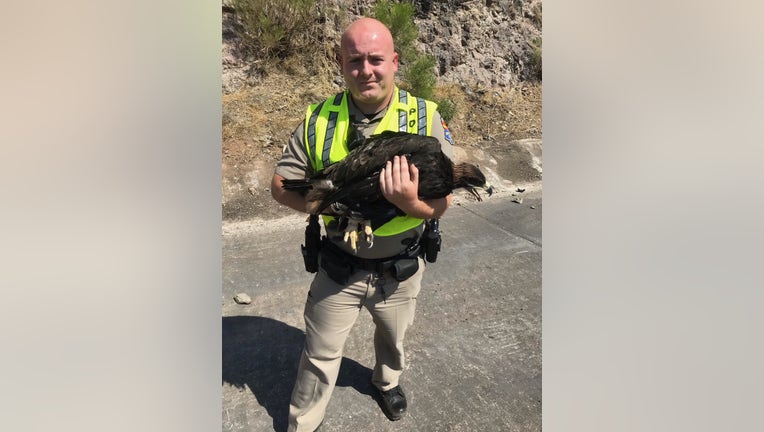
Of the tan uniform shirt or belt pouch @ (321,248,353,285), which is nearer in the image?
the tan uniform shirt

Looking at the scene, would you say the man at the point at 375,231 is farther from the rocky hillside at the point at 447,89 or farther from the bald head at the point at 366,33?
the rocky hillside at the point at 447,89

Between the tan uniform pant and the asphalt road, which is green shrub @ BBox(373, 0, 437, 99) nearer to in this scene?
the asphalt road

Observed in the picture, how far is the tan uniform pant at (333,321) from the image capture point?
173 centimetres

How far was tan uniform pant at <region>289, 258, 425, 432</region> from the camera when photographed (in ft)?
5.68

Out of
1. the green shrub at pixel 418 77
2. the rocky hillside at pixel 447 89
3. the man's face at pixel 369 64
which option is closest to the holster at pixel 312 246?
the man's face at pixel 369 64

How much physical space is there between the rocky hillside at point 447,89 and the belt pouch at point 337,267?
313 cm

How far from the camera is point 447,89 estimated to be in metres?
8.88

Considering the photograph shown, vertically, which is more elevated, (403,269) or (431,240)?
(431,240)

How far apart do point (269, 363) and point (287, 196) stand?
165 cm

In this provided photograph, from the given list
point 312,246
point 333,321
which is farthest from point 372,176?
point 333,321

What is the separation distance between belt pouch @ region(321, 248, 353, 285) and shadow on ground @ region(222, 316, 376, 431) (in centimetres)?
111

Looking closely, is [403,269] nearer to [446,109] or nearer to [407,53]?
[407,53]

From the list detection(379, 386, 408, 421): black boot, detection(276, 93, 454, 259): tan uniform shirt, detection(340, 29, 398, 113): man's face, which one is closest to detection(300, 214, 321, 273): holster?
detection(276, 93, 454, 259): tan uniform shirt
